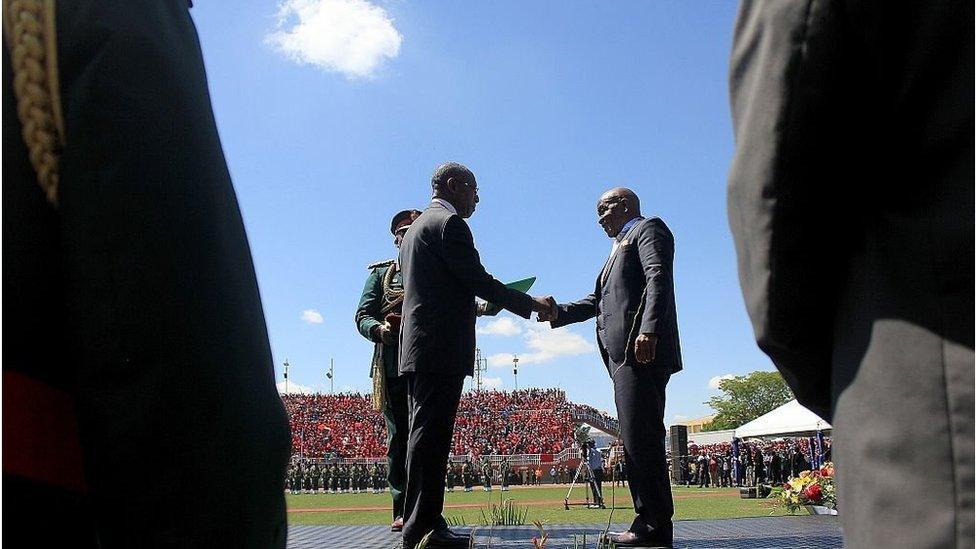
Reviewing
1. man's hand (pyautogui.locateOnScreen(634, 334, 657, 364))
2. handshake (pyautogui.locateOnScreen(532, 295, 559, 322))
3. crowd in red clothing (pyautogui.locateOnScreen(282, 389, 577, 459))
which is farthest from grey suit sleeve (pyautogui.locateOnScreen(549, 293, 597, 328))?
crowd in red clothing (pyautogui.locateOnScreen(282, 389, 577, 459))

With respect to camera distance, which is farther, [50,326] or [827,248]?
[827,248]

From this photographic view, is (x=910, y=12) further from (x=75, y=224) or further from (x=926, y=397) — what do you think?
(x=75, y=224)

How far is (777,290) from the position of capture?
4.16 ft

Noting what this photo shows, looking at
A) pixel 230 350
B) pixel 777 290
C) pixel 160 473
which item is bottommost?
pixel 160 473

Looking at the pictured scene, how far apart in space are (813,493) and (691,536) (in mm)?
3705

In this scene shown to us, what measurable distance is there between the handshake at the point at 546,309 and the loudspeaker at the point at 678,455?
2842 cm

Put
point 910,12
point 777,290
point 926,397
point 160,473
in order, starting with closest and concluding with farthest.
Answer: point 160,473 → point 926,397 → point 910,12 → point 777,290

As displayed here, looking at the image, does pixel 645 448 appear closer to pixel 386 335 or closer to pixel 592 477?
pixel 386 335

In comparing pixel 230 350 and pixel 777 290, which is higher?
pixel 777 290

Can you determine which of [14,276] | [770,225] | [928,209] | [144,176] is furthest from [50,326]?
[928,209]

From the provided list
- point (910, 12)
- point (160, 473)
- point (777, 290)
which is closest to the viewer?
point (160, 473)

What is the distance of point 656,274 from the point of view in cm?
499

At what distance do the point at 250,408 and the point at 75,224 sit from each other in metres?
0.27

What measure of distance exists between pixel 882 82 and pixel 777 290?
0.33 meters
